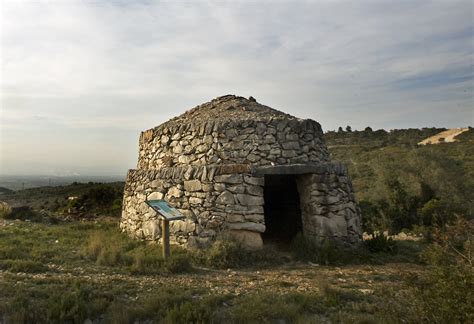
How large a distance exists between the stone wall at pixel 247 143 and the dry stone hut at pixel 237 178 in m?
0.02

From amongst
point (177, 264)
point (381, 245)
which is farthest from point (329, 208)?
point (177, 264)

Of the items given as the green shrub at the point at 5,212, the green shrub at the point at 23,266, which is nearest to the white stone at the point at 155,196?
the green shrub at the point at 23,266

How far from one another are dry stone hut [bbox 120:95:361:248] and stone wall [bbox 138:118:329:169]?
0.07ft

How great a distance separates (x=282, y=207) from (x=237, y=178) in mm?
3633

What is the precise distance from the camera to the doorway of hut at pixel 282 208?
30.0 ft

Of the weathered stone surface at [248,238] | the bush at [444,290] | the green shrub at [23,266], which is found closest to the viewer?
the bush at [444,290]

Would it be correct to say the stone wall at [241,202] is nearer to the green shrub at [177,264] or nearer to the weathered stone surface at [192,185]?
the weathered stone surface at [192,185]

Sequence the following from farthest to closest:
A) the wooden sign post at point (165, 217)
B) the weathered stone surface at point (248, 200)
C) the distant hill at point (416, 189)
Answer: the distant hill at point (416, 189) → the weathered stone surface at point (248, 200) → the wooden sign post at point (165, 217)

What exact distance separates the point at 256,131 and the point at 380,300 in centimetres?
425

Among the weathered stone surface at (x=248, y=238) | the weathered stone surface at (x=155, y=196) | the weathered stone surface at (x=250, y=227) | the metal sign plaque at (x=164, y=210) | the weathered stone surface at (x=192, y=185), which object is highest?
the weathered stone surface at (x=192, y=185)

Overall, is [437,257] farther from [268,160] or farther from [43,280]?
[43,280]

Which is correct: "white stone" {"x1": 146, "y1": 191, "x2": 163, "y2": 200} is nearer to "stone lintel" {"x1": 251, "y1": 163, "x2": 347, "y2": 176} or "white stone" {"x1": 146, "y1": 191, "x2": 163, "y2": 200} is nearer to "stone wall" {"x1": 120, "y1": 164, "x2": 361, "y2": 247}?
"stone wall" {"x1": 120, "y1": 164, "x2": 361, "y2": 247}

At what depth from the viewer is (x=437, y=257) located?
3430 mm

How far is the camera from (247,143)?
7355 mm
